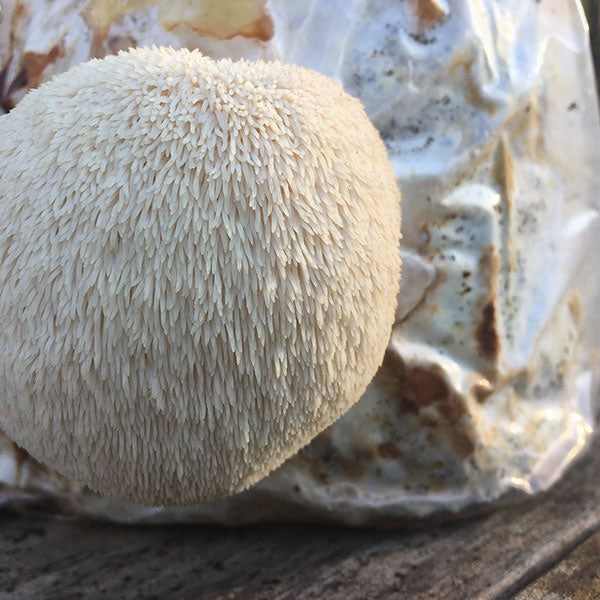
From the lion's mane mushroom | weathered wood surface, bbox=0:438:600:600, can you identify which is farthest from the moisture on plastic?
the lion's mane mushroom

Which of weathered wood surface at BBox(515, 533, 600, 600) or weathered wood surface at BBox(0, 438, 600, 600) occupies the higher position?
weathered wood surface at BBox(0, 438, 600, 600)

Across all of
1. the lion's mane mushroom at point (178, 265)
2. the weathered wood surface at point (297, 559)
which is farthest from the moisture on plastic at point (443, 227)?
the lion's mane mushroom at point (178, 265)

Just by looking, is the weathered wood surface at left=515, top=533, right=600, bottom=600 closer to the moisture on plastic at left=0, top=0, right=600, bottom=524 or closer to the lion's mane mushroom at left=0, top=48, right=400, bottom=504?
the moisture on plastic at left=0, top=0, right=600, bottom=524

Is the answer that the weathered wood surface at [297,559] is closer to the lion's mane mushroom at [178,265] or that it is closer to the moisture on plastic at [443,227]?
the moisture on plastic at [443,227]

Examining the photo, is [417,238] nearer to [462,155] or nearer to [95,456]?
[462,155]

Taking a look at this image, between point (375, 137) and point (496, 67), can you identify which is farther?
point (496, 67)

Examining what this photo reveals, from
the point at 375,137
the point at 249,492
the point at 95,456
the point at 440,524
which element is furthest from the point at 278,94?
the point at 440,524

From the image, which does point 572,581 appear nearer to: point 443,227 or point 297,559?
point 297,559
